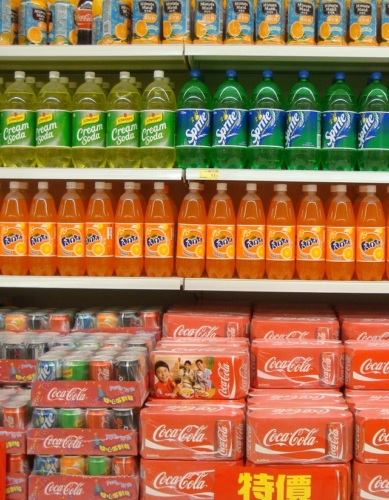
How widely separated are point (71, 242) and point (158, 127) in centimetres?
64

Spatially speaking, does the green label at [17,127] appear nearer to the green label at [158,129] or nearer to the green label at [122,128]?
the green label at [122,128]

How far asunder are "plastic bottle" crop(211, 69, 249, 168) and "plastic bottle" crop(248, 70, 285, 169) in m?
0.04

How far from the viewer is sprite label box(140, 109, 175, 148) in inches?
108

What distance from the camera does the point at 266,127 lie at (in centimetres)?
272

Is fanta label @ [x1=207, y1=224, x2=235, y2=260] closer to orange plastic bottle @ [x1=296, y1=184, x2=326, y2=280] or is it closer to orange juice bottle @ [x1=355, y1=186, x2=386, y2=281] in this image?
orange plastic bottle @ [x1=296, y1=184, x2=326, y2=280]

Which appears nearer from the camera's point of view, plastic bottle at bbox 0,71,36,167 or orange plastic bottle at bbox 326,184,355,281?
orange plastic bottle at bbox 326,184,355,281

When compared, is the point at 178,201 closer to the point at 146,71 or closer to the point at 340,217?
the point at 146,71

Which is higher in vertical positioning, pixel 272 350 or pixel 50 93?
pixel 50 93

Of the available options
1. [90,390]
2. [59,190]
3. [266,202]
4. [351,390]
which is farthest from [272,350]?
[59,190]

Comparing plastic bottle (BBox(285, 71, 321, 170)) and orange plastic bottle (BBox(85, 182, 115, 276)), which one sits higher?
plastic bottle (BBox(285, 71, 321, 170))

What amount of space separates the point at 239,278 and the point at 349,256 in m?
0.48

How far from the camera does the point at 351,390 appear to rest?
2.43 meters

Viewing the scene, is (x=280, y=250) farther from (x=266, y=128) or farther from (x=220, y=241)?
(x=266, y=128)

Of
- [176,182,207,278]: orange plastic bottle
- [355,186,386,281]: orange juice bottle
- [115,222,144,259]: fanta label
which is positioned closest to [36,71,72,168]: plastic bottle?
[115,222,144,259]: fanta label
